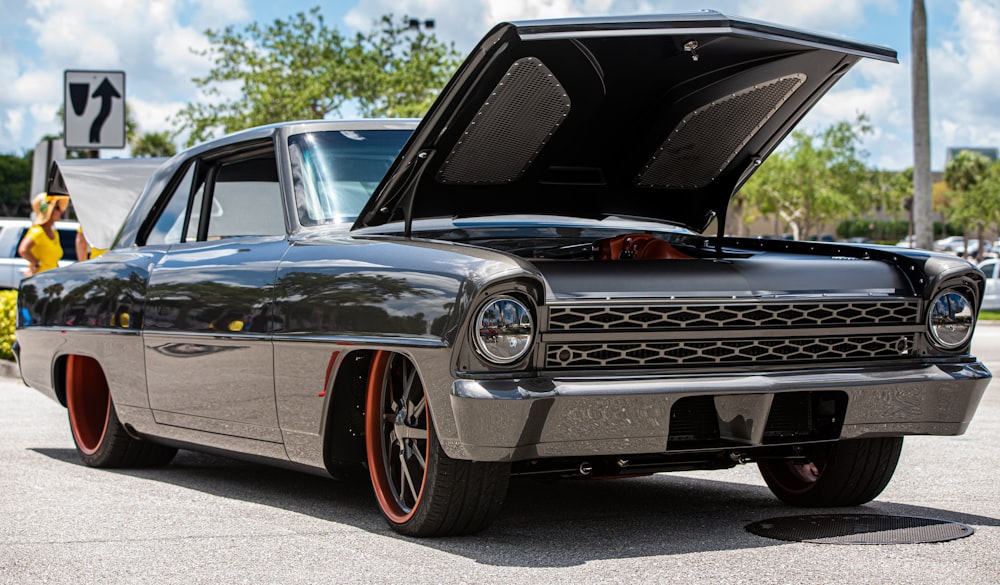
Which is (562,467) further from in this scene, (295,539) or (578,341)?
(295,539)

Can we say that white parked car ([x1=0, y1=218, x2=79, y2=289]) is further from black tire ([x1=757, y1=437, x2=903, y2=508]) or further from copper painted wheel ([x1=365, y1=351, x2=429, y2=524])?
black tire ([x1=757, y1=437, x2=903, y2=508])

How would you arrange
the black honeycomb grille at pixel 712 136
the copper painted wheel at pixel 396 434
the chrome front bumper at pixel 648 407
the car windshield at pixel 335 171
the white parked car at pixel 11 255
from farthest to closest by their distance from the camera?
1. the white parked car at pixel 11 255
2. the black honeycomb grille at pixel 712 136
3. the car windshield at pixel 335 171
4. the copper painted wheel at pixel 396 434
5. the chrome front bumper at pixel 648 407

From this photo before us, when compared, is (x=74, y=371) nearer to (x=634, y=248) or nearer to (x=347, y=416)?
(x=347, y=416)

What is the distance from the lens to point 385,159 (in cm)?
580

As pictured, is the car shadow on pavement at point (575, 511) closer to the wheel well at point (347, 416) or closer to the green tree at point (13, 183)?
the wheel well at point (347, 416)

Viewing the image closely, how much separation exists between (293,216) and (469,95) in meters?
1.09

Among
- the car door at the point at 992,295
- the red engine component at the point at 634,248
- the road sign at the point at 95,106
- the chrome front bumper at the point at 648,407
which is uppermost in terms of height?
the road sign at the point at 95,106

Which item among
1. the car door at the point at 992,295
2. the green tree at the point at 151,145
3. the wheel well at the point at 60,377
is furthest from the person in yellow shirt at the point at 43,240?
the green tree at the point at 151,145

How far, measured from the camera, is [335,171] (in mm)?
5691

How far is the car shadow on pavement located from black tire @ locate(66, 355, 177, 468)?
0.07 meters

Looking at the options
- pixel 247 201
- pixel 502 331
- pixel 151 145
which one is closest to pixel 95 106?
pixel 247 201

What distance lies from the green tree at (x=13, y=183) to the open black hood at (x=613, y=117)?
373 ft

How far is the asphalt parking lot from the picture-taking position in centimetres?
423

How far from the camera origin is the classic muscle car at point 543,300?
435 centimetres
